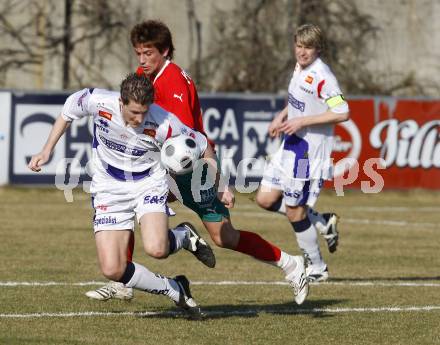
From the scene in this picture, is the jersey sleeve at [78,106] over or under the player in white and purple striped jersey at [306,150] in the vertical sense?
over

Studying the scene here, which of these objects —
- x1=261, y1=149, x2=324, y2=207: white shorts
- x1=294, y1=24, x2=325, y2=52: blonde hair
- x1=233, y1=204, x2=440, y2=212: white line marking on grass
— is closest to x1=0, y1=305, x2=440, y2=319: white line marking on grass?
x1=261, y1=149, x2=324, y2=207: white shorts

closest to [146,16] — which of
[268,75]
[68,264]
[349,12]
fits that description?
[268,75]

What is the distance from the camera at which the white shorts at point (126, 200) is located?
7391 millimetres

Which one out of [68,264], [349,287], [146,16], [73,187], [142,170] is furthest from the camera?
[146,16]

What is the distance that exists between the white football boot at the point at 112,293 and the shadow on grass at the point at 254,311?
471mm

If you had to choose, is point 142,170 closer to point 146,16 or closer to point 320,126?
point 320,126

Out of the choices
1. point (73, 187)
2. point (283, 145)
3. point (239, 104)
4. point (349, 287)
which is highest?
point (283, 145)

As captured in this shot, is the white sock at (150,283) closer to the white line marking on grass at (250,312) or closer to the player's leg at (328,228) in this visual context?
the white line marking on grass at (250,312)

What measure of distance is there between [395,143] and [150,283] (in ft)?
40.9

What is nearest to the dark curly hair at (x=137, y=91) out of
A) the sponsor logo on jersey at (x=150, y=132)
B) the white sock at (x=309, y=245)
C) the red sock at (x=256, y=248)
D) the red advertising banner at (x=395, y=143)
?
the sponsor logo on jersey at (x=150, y=132)

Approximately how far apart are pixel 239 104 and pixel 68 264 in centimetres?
872

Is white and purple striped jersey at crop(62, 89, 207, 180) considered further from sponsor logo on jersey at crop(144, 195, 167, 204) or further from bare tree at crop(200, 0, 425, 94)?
bare tree at crop(200, 0, 425, 94)

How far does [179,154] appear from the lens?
6.99 m

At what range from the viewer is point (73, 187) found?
60.0ft
